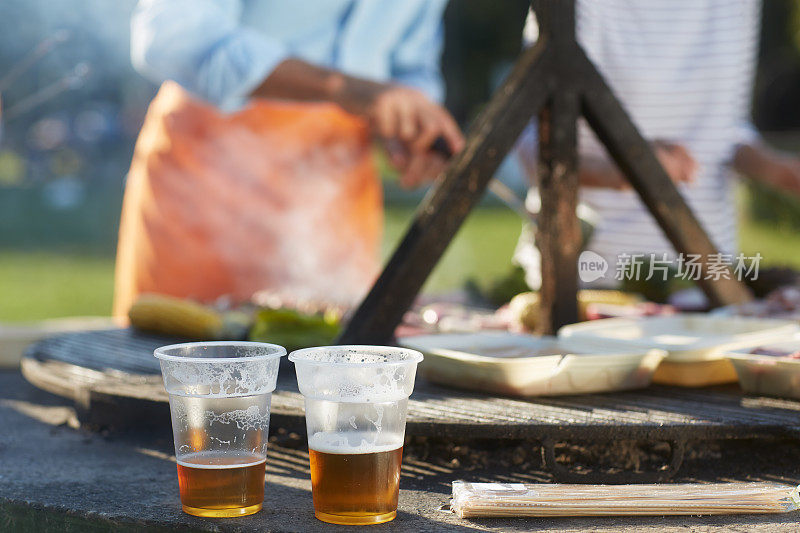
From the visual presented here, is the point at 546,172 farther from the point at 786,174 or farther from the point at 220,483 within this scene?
the point at 786,174

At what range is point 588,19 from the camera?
3273 millimetres

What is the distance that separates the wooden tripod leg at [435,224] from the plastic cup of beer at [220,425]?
58 centimetres

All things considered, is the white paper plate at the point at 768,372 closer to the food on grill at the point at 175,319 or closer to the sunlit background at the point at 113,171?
the food on grill at the point at 175,319

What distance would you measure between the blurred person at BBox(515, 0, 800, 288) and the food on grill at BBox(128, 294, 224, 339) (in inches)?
52.7

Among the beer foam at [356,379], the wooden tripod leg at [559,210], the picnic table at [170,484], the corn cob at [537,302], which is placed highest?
the wooden tripod leg at [559,210]

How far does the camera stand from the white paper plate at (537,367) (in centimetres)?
174

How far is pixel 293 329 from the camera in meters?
2.34

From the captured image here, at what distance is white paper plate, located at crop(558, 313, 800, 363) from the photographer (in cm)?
184

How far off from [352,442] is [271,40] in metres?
2.42

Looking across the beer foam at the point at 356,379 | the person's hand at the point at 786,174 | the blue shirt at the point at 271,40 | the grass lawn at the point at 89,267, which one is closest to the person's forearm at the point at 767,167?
the person's hand at the point at 786,174

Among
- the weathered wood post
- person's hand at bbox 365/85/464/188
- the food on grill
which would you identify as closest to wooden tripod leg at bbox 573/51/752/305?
the weathered wood post

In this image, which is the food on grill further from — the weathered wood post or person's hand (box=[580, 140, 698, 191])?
person's hand (box=[580, 140, 698, 191])

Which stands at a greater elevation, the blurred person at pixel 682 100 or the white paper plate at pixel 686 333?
the blurred person at pixel 682 100

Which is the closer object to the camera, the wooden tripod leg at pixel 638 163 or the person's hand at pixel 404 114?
the wooden tripod leg at pixel 638 163
